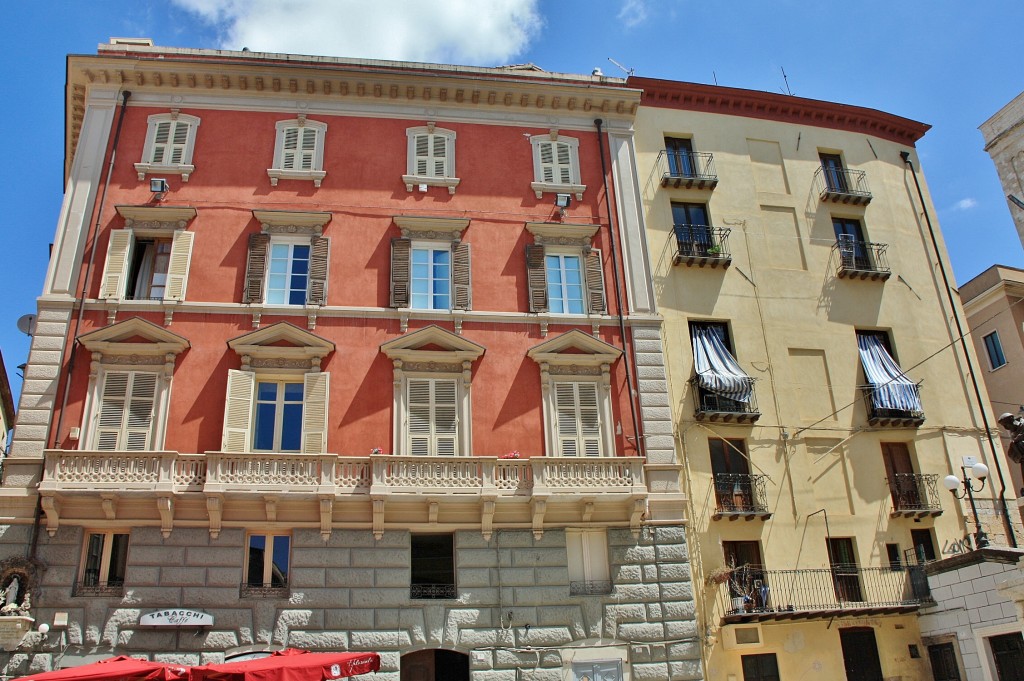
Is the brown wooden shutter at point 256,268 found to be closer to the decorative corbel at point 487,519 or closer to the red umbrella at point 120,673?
the decorative corbel at point 487,519

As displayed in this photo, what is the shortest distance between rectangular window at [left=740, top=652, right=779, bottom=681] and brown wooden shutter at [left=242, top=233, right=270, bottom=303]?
1587 cm

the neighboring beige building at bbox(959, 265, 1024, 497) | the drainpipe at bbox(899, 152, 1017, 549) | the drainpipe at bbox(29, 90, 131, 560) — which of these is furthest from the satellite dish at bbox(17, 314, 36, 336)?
the neighboring beige building at bbox(959, 265, 1024, 497)

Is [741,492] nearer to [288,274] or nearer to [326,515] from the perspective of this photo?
[326,515]

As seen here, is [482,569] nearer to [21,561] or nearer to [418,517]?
[418,517]

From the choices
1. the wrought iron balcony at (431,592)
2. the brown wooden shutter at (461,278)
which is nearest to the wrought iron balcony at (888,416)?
the brown wooden shutter at (461,278)

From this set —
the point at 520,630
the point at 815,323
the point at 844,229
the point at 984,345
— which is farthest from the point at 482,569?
the point at 984,345

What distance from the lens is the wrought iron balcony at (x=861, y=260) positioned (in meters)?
27.3

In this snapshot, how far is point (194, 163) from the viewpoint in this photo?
80.9 feet

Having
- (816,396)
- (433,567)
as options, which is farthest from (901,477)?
(433,567)

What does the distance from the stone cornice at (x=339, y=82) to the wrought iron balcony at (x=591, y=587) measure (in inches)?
570

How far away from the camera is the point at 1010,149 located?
35.8 metres

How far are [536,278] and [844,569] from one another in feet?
38.4

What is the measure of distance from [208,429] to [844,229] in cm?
2119

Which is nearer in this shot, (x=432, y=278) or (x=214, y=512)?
(x=214, y=512)
